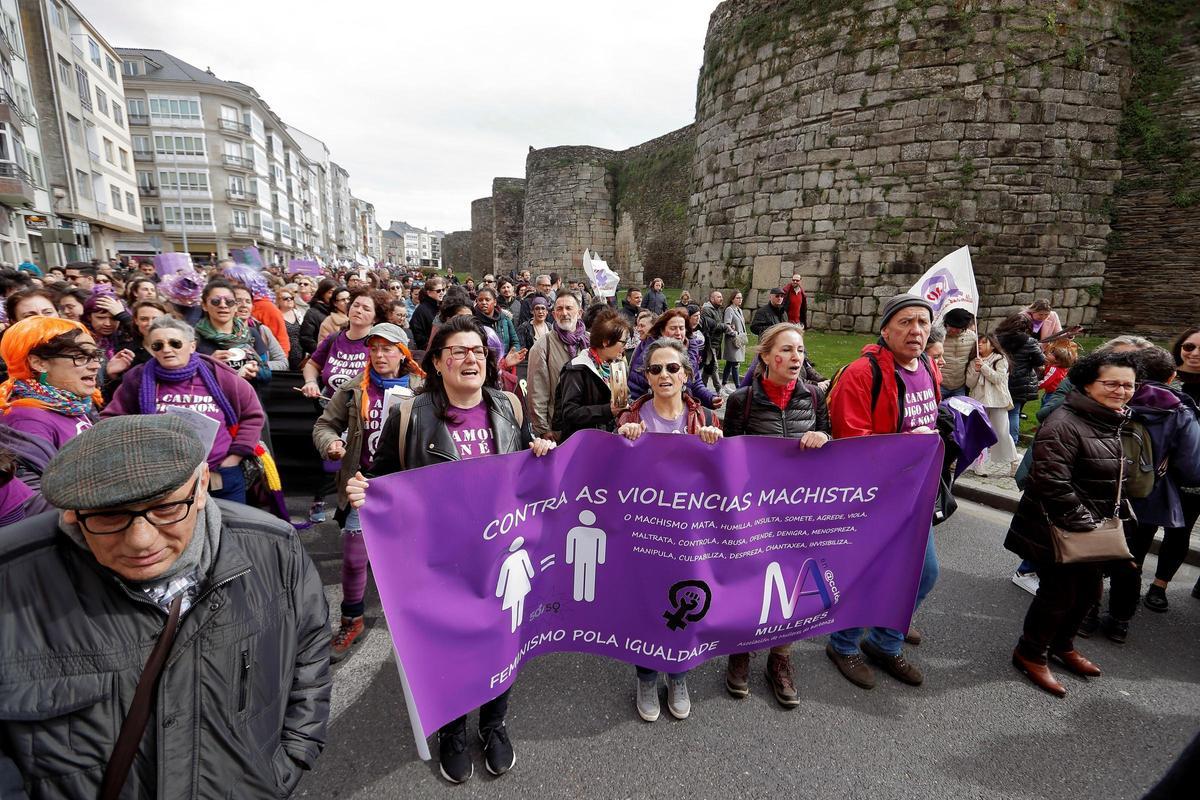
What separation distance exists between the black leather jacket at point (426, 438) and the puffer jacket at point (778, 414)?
4.13ft

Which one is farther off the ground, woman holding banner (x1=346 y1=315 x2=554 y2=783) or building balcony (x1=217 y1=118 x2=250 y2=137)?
building balcony (x1=217 y1=118 x2=250 y2=137)

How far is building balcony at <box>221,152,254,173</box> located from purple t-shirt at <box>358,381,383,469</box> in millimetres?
63674

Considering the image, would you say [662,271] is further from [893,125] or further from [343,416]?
[343,416]

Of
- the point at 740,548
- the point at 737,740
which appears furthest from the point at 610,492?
the point at 737,740

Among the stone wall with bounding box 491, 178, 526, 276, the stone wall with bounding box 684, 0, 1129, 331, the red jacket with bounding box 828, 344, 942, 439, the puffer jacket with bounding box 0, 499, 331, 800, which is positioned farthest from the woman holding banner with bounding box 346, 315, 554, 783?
the stone wall with bounding box 491, 178, 526, 276

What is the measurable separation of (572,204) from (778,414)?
29.8 m

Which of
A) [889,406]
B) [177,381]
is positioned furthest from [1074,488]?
[177,381]

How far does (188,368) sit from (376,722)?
86.4 inches

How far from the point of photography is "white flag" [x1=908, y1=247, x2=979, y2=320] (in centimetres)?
538

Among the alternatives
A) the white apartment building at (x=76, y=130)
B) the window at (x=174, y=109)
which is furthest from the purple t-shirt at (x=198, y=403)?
the window at (x=174, y=109)

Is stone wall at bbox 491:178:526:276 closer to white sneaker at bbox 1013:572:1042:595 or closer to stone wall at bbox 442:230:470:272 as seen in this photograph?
stone wall at bbox 442:230:470:272

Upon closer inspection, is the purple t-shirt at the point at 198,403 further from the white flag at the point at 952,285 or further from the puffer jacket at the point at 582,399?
the white flag at the point at 952,285

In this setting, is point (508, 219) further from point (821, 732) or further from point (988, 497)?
point (821, 732)

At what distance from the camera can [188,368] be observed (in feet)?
10.5
